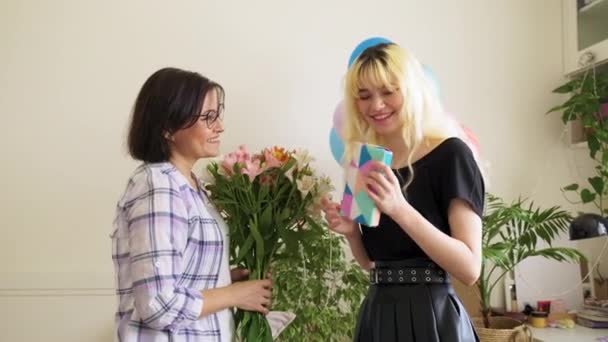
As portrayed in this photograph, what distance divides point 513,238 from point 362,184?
3.42 feet

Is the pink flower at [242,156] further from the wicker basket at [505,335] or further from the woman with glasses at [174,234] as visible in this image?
the wicker basket at [505,335]

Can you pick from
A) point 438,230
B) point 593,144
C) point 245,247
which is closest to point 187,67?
point 245,247

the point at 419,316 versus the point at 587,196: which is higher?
the point at 587,196

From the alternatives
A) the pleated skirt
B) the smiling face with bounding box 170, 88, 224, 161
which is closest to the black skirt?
the pleated skirt

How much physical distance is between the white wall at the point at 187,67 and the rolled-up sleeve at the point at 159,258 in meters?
0.91

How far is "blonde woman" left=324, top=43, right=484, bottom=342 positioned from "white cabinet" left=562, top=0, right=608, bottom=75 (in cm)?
112

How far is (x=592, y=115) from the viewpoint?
190 centimetres

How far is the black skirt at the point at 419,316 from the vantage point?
3.42ft

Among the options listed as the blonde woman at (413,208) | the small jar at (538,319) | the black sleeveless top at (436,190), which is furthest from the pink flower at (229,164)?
the small jar at (538,319)

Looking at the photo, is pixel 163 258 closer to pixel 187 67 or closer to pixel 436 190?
pixel 436 190

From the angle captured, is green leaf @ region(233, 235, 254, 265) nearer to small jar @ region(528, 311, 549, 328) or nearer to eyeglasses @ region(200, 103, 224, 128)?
eyeglasses @ region(200, 103, 224, 128)

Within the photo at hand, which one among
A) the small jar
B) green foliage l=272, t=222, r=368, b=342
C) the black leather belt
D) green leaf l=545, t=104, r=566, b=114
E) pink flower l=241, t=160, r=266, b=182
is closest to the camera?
the black leather belt

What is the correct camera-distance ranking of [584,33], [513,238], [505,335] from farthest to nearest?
[584,33] < [513,238] < [505,335]

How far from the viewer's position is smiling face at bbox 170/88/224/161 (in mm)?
1160
